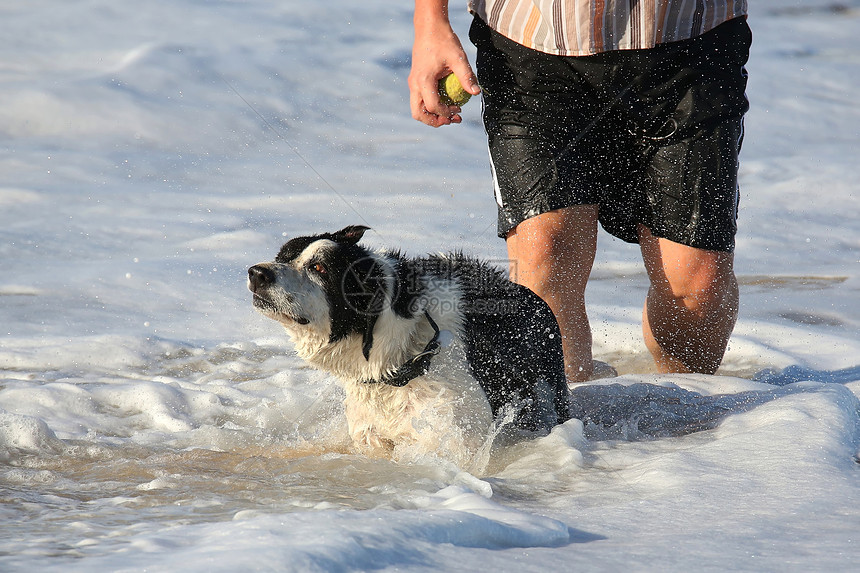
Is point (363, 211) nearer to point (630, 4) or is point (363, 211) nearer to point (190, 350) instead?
point (190, 350)

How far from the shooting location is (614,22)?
3699mm

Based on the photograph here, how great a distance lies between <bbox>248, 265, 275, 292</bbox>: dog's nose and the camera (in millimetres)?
3039

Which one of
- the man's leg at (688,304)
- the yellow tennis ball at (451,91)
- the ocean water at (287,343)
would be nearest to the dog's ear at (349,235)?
the yellow tennis ball at (451,91)

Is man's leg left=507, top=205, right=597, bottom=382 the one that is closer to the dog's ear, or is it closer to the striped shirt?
the striped shirt

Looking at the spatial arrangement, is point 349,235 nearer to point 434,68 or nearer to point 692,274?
point 434,68

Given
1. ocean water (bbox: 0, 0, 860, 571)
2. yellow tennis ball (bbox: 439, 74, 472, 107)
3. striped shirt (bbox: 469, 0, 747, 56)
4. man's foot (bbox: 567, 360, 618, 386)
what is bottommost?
man's foot (bbox: 567, 360, 618, 386)

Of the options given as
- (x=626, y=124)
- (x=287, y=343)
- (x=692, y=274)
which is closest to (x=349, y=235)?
(x=626, y=124)

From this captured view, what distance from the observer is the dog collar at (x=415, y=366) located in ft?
10.6

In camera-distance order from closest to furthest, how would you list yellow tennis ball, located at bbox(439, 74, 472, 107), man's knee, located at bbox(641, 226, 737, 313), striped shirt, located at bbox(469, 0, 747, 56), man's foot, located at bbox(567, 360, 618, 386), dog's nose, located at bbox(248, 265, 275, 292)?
dog's nose, located at bbox(248, 265, 275, 292) < yellow tennis ball, located at bbox(439, 74, 472, 107) < striped shirt, located at bbox(469, 0, 747, 56) < man's knee, located at bbox(641, 226, 737, 313) < man's foot, located at bbox(567, 360, 618, 386)

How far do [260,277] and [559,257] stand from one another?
1.46m

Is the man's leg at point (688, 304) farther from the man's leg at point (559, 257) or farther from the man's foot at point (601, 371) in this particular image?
the man's leg at point (559, 257)

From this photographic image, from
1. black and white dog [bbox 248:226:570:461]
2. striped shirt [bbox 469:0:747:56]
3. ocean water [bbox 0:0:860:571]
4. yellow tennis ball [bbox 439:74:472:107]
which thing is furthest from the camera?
striped shirt [bbox 469:0:747:56]

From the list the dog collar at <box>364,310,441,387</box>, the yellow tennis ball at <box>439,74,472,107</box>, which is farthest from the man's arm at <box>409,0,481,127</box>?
the dog collar at <box>364,310,441,387</box>

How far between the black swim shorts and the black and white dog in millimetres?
677
